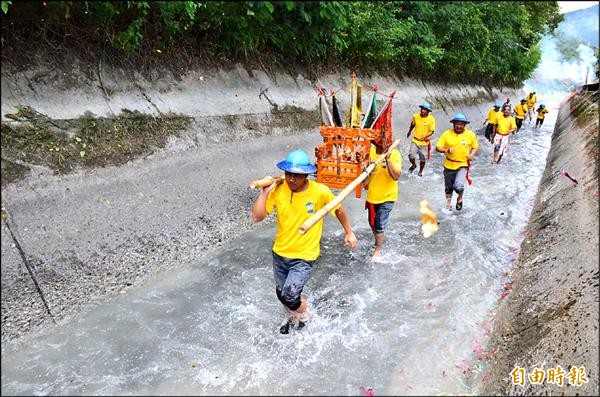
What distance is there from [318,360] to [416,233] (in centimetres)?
348

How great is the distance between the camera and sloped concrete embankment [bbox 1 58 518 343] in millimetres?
4062

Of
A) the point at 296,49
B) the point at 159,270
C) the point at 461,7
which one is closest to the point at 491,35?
the point at 461,7

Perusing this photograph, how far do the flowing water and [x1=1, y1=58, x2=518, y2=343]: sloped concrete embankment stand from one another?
0.99 feet

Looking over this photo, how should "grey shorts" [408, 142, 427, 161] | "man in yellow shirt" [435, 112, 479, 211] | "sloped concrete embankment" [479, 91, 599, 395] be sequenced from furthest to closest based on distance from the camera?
1. "grey shorts" [408, 142, 427, 161]
2. "man in yellow shirt" [435, 112, 479, 211]
3. "sloped concrete embankment" [479, 91, 599, 395]

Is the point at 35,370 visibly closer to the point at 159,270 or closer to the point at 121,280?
the point at 121,280

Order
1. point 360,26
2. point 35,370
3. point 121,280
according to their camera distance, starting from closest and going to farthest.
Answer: point 35,370 < point 121,280 < point 360,26

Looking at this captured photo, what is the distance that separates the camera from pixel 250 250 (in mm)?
5711

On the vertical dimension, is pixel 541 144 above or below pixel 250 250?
below

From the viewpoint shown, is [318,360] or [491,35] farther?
[491,35]

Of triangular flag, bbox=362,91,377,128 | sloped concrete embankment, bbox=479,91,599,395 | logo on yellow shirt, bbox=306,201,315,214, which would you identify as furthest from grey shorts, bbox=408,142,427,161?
logo on yellow shirt, bbox=306,201,315,214

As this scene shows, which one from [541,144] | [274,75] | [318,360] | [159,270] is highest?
[274,75]

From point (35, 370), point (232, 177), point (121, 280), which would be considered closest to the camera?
point (35, 370)

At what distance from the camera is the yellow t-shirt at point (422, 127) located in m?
9.13

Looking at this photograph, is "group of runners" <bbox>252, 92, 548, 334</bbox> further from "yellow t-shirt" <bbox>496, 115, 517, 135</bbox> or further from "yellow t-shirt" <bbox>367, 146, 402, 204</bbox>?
"yellow t-shirt" <bbox>496, 115, 517, 135</bbox>
